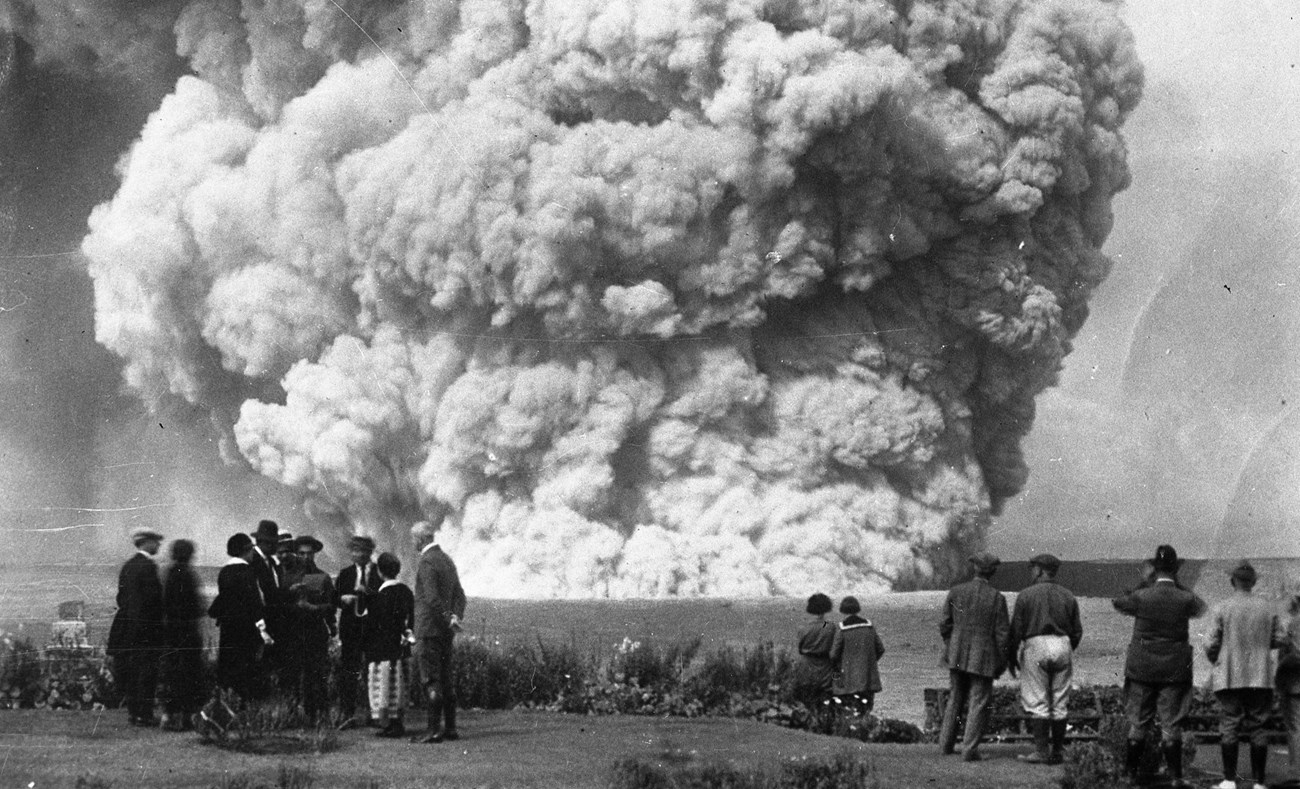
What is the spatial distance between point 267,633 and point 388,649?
1.23m

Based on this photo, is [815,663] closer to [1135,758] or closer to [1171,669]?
[1135,758]

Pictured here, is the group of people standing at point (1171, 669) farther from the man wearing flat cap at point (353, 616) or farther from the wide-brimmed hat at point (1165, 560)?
the man wearing flat cap at point (353, 616)

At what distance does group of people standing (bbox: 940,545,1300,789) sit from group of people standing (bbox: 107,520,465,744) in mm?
5075

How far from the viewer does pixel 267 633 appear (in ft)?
54.9

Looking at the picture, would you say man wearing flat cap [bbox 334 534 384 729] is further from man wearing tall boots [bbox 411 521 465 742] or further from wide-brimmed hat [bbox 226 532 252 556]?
wide-brimmed hat [bbox 226 532 252 556]

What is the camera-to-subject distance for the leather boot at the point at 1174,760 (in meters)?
14.9

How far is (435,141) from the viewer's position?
42188 millimetres

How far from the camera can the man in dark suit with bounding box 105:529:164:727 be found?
16281 mm

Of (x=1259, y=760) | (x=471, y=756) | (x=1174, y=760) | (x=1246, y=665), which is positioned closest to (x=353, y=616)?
(x=471, y=756)

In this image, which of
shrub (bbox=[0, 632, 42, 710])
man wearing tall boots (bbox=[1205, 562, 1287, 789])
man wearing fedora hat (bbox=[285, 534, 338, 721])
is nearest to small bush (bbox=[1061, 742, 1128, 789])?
man wearing tall boots (bbox=[1205, 562, 1287, 789])

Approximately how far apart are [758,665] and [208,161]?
30.8 meters

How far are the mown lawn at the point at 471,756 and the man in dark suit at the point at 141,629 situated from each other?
31cm

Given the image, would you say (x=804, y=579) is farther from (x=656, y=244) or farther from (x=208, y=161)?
(x=208, y=161)

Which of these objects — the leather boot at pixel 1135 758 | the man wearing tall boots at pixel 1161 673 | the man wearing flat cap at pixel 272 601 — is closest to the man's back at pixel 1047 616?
the man wearing tall boots at pixel 1161 673
